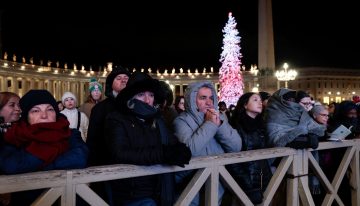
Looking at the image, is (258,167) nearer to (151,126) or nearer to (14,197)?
(151,126)

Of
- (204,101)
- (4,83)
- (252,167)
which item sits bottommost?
(252,167)

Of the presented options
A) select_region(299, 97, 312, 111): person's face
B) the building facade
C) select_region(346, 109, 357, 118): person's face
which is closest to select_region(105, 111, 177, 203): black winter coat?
select_region(299, 97, 312, 111): person's face

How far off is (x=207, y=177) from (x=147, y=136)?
0.68m

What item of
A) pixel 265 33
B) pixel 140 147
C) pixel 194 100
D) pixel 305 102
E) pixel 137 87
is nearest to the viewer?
pixel 140 147

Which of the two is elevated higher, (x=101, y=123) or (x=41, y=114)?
(x=41, y=114)

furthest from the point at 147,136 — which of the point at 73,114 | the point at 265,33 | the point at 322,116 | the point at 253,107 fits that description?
the point at 265,33

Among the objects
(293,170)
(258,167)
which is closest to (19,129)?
(258,167)

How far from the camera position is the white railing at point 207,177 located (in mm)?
2865

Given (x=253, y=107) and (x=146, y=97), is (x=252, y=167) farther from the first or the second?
(x=146, y=97)

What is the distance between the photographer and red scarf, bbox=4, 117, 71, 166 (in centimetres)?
316

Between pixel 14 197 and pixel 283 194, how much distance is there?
3353mm

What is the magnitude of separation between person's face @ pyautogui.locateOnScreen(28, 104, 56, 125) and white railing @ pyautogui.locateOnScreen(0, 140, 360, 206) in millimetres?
734

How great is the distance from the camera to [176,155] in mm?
3332

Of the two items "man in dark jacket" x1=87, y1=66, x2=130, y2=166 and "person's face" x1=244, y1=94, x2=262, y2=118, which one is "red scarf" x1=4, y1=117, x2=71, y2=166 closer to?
"man in dark jacket" x1=87, y1=66, x2=130, y2=166
